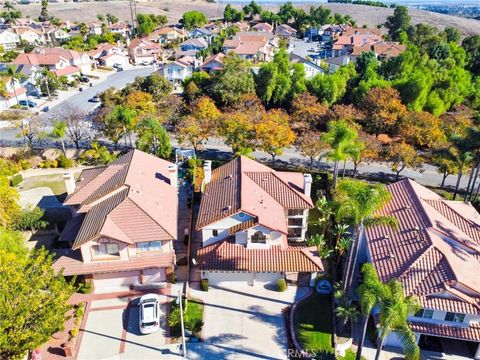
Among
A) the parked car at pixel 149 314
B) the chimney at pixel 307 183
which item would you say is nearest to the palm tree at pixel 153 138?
the chimney at pixel 307 183

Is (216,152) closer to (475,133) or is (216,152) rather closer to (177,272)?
(177,272)

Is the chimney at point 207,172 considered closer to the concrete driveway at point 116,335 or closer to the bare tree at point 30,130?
the concrete driveway at point 116,335

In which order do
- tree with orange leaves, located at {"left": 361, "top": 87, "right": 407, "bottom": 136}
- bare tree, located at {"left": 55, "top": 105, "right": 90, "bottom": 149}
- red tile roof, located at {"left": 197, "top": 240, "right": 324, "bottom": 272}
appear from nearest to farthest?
red tile roof, located at {"left": 197, "top": 240, "right": 324, "bottom": 272} < bare tree, located at {"left": 55, "top": 105, "right": 90, "bottom": 149} < tree with orange leaves, located at {"left": 361, "top": 87, "right": 407, "bottom": 136}

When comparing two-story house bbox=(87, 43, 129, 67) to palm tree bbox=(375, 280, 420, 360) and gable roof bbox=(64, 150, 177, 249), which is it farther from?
palm tree bbox=(375, 280, 420, 360)

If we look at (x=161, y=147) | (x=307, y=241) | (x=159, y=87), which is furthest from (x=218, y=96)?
(x=307, y=241)

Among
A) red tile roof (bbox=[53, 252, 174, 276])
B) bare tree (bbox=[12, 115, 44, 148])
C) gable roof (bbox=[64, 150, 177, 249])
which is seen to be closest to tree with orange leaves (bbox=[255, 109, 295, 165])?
gable roof (bbox=[64, 150, 177, 249])

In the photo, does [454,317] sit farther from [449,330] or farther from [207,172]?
[207,172]
